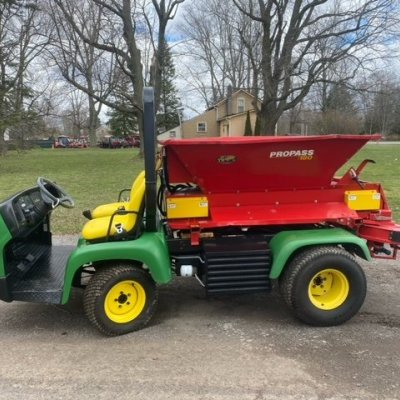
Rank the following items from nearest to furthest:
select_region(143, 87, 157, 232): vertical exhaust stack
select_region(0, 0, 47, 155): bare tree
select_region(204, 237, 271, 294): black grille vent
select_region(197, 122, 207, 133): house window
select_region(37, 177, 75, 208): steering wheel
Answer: select_region(143, 87, 157, 232): vertical exhaust stack
select_region(204, 237, 271, 294): black grille vent
select_region(37, 177, 75, 208): steering wheel
select_region(0, 0, 47, 155): bare tree
select_region(197, 122, 207, 133): house window

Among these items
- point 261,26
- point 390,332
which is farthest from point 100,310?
point 261,26

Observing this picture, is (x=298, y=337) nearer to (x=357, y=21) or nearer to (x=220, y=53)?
(x=357, y=21)

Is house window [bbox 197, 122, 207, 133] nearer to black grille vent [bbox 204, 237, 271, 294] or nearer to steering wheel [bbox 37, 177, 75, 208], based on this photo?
steering wheel [bbox 37, 177, 75, 208]

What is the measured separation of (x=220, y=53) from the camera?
42.4 m

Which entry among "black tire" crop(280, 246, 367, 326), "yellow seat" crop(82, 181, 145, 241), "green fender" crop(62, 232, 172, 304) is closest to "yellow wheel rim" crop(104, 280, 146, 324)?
"green fender" crop(62, 232, 172, 304)

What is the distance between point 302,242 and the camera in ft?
12.2

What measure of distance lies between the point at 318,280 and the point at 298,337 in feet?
1.69

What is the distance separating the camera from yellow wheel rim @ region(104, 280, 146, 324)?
365cm

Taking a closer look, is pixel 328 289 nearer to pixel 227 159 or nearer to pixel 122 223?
pixel 227 159

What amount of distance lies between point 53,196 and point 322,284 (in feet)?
8.01

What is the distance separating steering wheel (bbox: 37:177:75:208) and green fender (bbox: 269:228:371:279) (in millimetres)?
1891

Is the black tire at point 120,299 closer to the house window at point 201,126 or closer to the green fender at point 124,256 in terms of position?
the green fender at point 124,256

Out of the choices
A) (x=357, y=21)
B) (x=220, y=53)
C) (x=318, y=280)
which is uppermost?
(x=220, y=53)

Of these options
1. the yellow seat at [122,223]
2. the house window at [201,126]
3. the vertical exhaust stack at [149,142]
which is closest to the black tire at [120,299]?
the yellow seat at [122,223]
